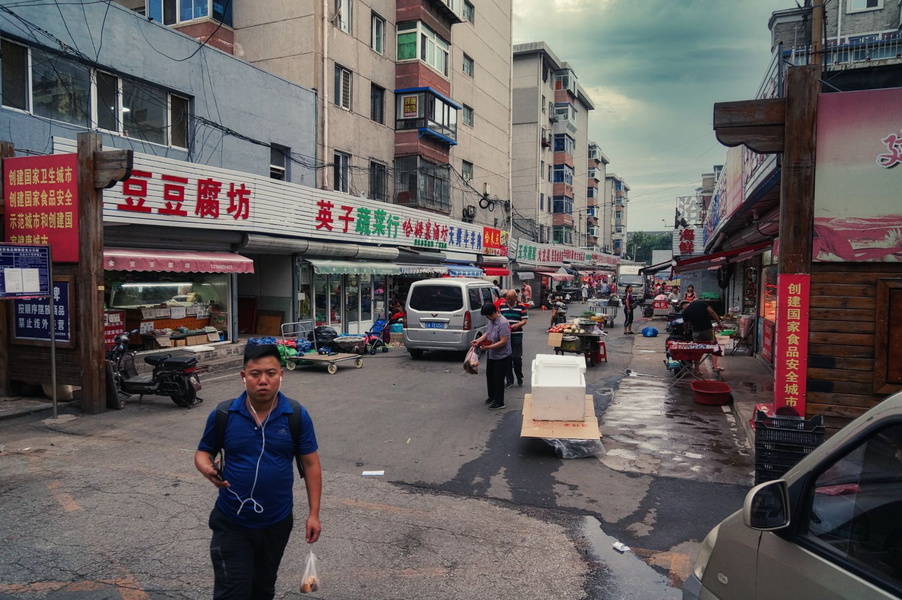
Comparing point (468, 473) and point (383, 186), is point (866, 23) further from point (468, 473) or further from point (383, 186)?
point (468, 473)

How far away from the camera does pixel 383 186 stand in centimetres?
2494

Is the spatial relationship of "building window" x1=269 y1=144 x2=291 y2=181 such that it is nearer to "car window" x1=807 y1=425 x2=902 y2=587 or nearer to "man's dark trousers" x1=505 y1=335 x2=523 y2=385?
"man's dark trousers" x1=505 y1=335 x2=523 y2=385

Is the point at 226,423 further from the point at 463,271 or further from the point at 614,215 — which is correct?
the point at 614,215

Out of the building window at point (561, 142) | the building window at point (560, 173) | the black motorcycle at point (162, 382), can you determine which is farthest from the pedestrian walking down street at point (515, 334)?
the building window at point (561, 142)

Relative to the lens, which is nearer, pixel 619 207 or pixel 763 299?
pixel 763 299

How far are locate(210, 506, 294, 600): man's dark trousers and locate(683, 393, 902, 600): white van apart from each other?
2127 mm

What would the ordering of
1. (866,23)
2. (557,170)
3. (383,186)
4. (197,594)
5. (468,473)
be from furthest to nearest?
(557,170), (383,186), (866,23), (468,473), (197,594)

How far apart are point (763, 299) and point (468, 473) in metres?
11.3

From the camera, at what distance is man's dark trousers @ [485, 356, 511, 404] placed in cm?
959

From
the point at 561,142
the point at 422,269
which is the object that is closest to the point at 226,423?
the point at 422,269

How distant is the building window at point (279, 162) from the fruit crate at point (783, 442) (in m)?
16.2

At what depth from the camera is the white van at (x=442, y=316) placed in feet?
47.9

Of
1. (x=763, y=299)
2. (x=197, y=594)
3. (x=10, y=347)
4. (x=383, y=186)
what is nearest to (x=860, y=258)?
(x=197, y=594)

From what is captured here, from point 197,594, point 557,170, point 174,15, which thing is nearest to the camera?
point 197,594
